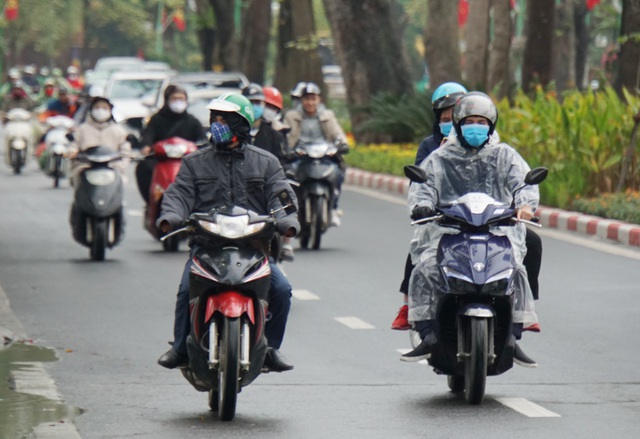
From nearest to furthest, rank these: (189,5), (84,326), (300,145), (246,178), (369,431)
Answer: (369,431) < (246,178) < (84,326) < (300,145) < (189,5)

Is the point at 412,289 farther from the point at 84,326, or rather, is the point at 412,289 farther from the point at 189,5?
the point at 189,5

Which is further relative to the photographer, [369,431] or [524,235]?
[524,235]

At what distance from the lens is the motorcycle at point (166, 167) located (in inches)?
638

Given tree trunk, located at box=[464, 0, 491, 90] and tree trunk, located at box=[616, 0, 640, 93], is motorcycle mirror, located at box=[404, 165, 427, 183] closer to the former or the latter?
tree trunk, located at box=[616, 0, 640, 93]

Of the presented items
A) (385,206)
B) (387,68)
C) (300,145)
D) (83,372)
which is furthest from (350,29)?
(83,372)

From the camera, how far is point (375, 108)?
2823 cm

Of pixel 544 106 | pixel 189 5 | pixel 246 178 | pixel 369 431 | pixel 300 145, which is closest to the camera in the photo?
pixel 369 431

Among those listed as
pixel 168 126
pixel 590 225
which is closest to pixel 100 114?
pixel 168 126

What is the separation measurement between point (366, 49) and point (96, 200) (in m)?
14.3

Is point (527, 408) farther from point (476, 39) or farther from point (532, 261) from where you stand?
point (476, 39)

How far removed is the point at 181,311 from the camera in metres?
7.93

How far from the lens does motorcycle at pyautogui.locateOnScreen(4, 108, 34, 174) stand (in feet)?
96.2

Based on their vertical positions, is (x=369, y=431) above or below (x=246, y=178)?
below

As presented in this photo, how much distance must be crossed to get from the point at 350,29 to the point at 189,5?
198ft
